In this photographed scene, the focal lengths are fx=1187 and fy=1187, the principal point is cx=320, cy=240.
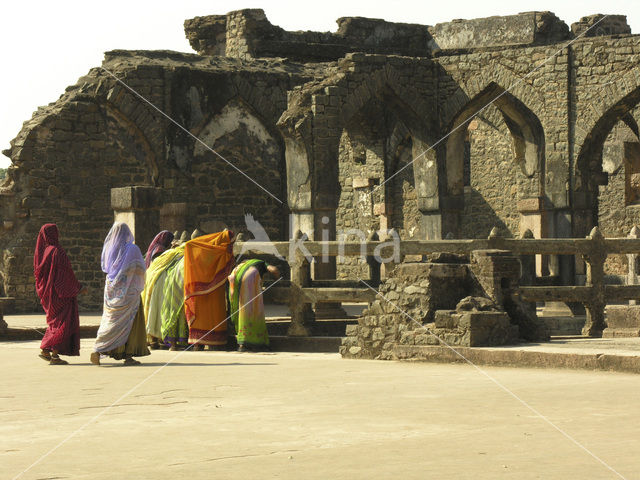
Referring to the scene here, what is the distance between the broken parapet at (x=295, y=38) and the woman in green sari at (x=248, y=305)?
1211 centimetres

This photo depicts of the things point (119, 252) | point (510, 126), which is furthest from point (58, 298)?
point (510, 126)

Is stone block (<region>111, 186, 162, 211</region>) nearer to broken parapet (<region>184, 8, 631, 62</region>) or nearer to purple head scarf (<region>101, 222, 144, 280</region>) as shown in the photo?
purple head scarf (<region>101, 222, 144, 280</region>)

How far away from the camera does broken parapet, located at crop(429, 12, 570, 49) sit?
79.1 ft

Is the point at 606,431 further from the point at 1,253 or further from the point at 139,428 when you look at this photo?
the point at 1,253

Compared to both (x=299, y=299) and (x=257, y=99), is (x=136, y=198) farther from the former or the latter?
(x=257, y=99)

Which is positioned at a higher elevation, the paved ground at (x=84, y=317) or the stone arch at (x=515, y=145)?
the stone arch at (x=515, y=145)

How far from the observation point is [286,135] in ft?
60.7

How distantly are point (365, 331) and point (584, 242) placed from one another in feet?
14.3

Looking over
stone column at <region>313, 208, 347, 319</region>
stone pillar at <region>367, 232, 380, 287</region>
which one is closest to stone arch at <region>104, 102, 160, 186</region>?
stone column at <region>313, 208, 347, 319</region>

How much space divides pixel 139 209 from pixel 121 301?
4634 millimetres

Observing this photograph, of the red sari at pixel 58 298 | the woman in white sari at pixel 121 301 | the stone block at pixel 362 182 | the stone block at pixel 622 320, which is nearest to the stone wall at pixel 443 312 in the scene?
the woman in white sari at pixel 121 301

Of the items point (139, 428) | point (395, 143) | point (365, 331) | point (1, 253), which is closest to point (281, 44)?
point (395, 143)

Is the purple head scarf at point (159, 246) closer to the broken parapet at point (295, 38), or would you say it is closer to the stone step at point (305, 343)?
the stone step at point (305, 343)

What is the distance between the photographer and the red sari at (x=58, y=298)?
1003cm
